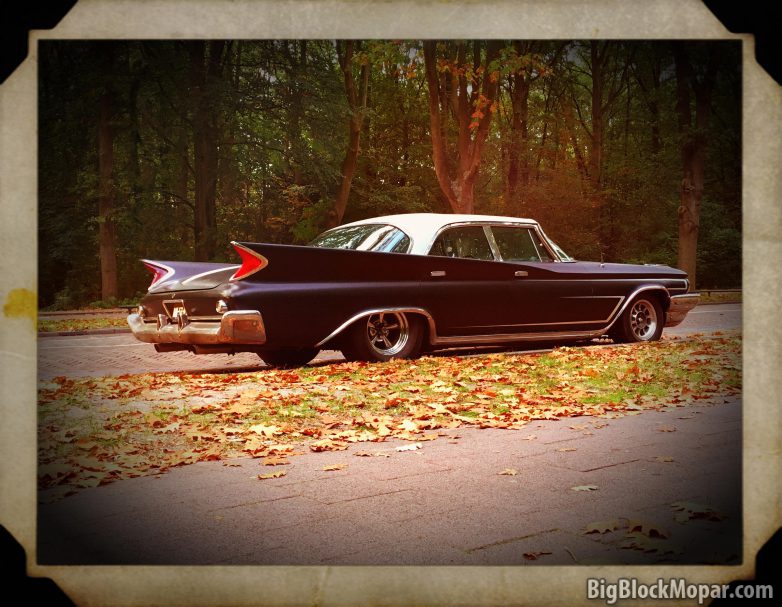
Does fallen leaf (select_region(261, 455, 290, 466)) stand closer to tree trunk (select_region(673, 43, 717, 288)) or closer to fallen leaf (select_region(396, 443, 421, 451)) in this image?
fallen leaf (select_region(396, 443, 421, 451))

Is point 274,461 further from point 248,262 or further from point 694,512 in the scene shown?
point 248,262

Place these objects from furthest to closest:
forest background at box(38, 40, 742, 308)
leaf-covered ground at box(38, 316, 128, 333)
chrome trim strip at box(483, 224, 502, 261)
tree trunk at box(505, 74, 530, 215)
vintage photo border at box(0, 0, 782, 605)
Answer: chrome trim strip at box(483, 224, 502, 261) → tree trunk at box(505, 74, 530, 215) → forest background at box(38, 40, 742, 308) → leaf-covered ground at box(38, 316, 128, 333) → vintage photo border at box(0, 0, 782, 605)

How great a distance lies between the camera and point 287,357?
6797mm

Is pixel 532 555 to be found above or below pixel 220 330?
below

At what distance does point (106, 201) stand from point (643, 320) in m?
6.00

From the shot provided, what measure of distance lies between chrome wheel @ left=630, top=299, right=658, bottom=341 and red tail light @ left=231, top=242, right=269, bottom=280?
4385mm

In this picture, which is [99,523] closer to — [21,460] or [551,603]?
[21,460]

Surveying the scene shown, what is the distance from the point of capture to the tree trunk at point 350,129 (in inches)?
159

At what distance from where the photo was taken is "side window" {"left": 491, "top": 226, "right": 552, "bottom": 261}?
7.41 metres

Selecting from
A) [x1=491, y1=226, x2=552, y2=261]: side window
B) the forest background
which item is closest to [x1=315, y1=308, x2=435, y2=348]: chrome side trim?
the forest background

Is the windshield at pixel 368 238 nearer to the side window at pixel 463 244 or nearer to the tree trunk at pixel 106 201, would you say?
the side window at pixel 463 244

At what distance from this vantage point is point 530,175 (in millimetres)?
6363

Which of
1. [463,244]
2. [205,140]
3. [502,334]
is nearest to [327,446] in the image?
[205,140]

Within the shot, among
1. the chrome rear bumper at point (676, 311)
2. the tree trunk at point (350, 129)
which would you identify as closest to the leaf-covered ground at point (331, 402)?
the chrome rear bumper at point (676, 311)
